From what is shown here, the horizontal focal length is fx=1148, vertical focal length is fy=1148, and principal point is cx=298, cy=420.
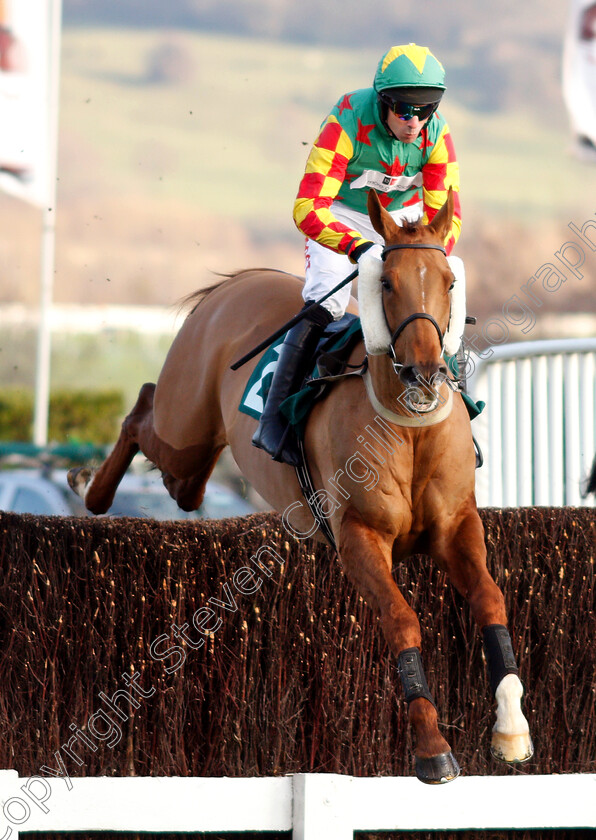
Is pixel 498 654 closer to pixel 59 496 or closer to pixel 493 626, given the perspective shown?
pixel 493 626

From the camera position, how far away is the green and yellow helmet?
4066 mm

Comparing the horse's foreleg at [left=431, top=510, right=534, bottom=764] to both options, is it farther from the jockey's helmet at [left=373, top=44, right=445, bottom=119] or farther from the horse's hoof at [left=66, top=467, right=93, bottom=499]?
the horse's hoof at [left=66, top=467, right=93, bottom=499]

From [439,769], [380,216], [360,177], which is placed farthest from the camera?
[360,177]

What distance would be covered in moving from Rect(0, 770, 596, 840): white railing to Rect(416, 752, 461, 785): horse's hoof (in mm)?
733

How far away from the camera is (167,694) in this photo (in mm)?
4312

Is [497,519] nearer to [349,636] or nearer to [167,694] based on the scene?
[349,636]

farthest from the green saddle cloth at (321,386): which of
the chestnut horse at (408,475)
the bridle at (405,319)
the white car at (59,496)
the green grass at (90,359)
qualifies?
the green grass at (90,359)

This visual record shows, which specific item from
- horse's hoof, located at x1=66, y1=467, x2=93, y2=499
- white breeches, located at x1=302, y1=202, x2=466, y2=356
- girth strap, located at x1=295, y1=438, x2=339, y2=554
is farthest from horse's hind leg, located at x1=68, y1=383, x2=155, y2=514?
girth strap, located at x1=295, y1=438, x2=339, y2=554

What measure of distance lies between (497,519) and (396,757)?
1.02m

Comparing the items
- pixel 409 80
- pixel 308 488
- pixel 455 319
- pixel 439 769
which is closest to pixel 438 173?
pixel 409 80

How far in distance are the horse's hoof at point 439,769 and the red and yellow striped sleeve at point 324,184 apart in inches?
70.8

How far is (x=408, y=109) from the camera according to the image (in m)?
4.15

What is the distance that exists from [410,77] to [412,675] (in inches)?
81.6

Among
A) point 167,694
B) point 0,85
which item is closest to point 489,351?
point 167,694
